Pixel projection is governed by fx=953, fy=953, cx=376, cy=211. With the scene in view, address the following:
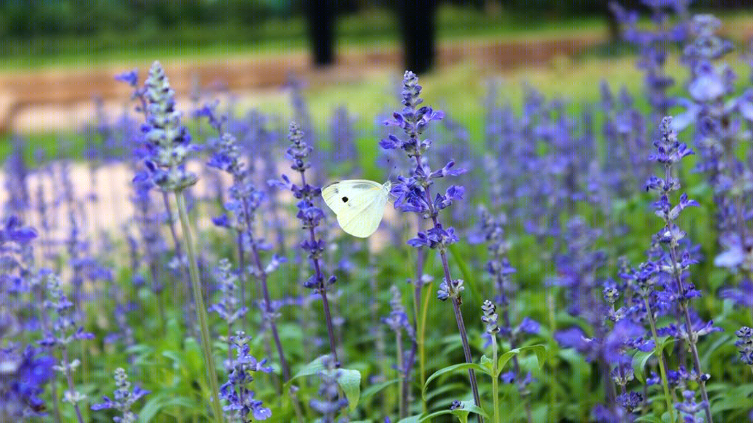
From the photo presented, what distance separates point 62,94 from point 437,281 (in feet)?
68.5

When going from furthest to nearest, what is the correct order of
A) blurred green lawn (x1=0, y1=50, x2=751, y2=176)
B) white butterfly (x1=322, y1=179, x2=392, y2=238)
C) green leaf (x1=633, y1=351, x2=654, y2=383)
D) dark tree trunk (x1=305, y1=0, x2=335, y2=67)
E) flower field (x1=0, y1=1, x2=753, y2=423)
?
dark tree trunk (x1=305, y1=0, x2=335, y2=67), blurred green lawn (x1=0, y1=50, x2=751, y2=176), white butterfly (x1=322, y1=179, x2=392, y2=238), green leaf (x1=633, y1=351, x2=654, y2=383), flower field (x1=0, y1=1, x2=753, y2=423)

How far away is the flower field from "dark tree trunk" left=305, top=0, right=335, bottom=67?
15200 mm

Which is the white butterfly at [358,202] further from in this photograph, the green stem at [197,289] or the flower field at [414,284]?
the green stem at [197,289]

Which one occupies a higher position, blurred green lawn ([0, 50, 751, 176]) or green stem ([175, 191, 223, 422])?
blurred green lawn ([0, 50, 751, 176])


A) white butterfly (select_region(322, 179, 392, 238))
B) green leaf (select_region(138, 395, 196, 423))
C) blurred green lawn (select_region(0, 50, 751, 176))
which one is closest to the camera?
white butterfly (select_region(322, 179, 392, 238))

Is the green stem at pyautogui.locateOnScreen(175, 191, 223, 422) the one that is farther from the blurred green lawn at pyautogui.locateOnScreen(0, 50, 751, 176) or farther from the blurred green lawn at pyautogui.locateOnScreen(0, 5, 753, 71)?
the blurred green lawn at pyautogui.locateOnScreen(0, 5, 753, 71)

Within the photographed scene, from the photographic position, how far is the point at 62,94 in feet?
80.3

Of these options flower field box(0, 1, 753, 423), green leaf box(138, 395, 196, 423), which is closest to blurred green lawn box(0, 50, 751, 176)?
flower field box(0, 1, 753, 423)

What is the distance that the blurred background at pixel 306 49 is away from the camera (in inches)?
771

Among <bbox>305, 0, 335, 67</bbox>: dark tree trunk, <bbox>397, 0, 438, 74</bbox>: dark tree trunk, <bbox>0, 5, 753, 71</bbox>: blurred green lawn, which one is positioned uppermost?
<bbox>0, 5, 753, 71</bbox>: blurred green lawn

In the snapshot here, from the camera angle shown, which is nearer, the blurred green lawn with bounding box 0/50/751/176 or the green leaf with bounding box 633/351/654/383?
the green leaf with bounding box 633/351/654/383

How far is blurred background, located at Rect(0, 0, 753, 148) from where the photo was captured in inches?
771

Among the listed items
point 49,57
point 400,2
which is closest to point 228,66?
point 400,2

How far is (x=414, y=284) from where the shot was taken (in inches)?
139
